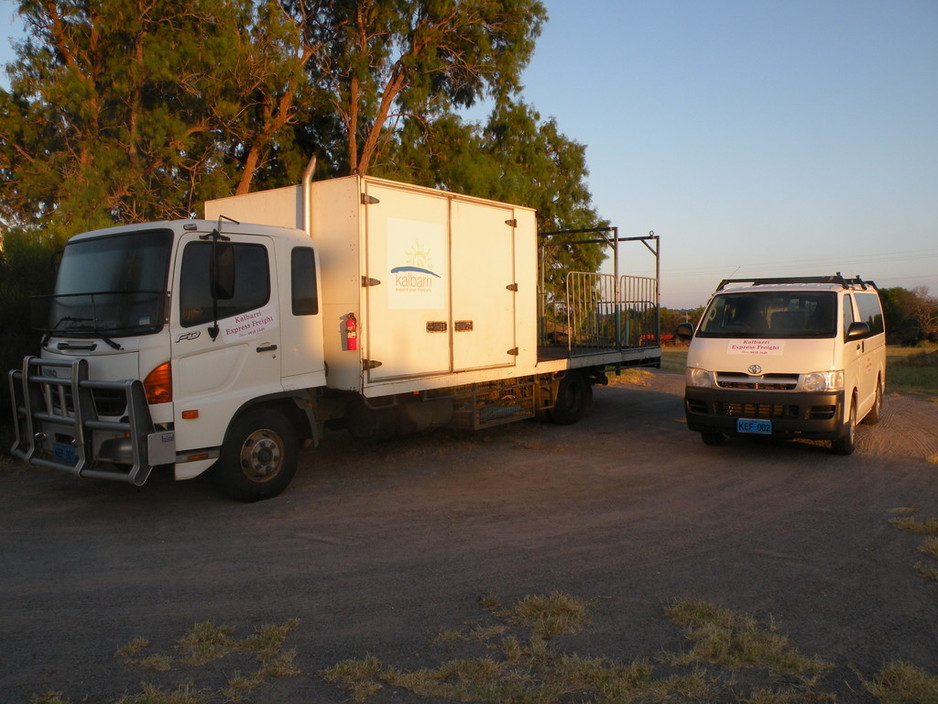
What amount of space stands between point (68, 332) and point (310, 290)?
7.09 feet

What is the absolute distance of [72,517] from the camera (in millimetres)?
6762

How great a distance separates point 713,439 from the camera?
981 cm

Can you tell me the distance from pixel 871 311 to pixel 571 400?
15.2ft

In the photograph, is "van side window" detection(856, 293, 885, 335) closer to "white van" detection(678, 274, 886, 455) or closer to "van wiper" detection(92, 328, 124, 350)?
"white van" detection(678, 274, 886, 455)

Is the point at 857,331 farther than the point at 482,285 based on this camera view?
No

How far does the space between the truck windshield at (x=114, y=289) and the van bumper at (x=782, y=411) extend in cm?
617

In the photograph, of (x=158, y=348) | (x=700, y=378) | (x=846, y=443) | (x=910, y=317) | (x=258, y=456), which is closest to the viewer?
(x=158, y=348)

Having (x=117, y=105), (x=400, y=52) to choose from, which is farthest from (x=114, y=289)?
(x=400, y=52)

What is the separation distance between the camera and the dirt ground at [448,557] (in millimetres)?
4043

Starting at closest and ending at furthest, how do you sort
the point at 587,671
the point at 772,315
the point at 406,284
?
the point at 587,671 → the point at 406,284 → the point at 772,315

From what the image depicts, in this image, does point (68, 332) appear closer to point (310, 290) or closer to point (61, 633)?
point (310, 290)

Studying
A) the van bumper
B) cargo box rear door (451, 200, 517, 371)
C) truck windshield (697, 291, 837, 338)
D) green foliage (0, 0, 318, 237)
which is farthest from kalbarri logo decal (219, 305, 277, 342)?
green foliage (0, 0, 318, 237)

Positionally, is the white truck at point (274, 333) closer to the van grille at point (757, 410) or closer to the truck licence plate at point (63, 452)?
the truck licence plate at point (63, 452)

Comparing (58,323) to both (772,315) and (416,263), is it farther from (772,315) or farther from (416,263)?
(772,315)
